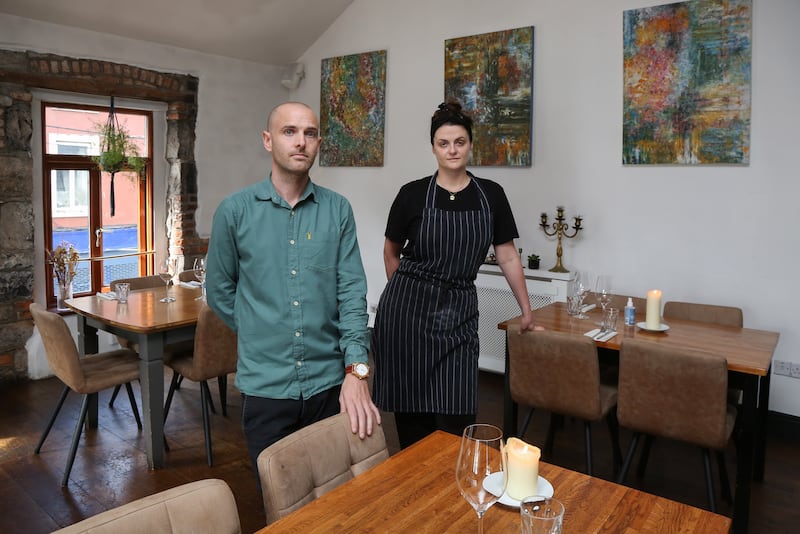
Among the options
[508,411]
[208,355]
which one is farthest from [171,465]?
[508,411]

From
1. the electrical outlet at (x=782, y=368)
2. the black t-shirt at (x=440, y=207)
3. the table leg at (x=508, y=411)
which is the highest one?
the black t-shirt at (x=440, y=207)

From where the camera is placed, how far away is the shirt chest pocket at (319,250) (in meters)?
1.98

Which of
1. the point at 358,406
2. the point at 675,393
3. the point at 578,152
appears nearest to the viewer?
the point at 358,406

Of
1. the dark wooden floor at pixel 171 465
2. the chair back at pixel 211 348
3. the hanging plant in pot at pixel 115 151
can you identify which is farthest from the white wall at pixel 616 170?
the chair back at pixel 211 348

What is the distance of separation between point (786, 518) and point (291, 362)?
8.38 feet

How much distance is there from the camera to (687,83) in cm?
425

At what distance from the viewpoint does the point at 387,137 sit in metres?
5.94

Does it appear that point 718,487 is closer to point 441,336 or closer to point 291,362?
point 441,336

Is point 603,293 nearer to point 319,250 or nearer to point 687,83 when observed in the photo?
point 687,83

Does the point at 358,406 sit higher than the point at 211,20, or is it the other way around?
the point at 211,20

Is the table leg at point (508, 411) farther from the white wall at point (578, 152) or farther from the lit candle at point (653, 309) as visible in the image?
the white wall at point (578, 152)

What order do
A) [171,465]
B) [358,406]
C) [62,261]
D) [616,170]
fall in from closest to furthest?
[358,406]
[171,465]
[616,170]
[62,261]

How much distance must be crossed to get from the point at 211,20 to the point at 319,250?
4256 millimetres

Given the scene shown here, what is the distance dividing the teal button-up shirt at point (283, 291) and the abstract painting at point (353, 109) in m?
4.06
